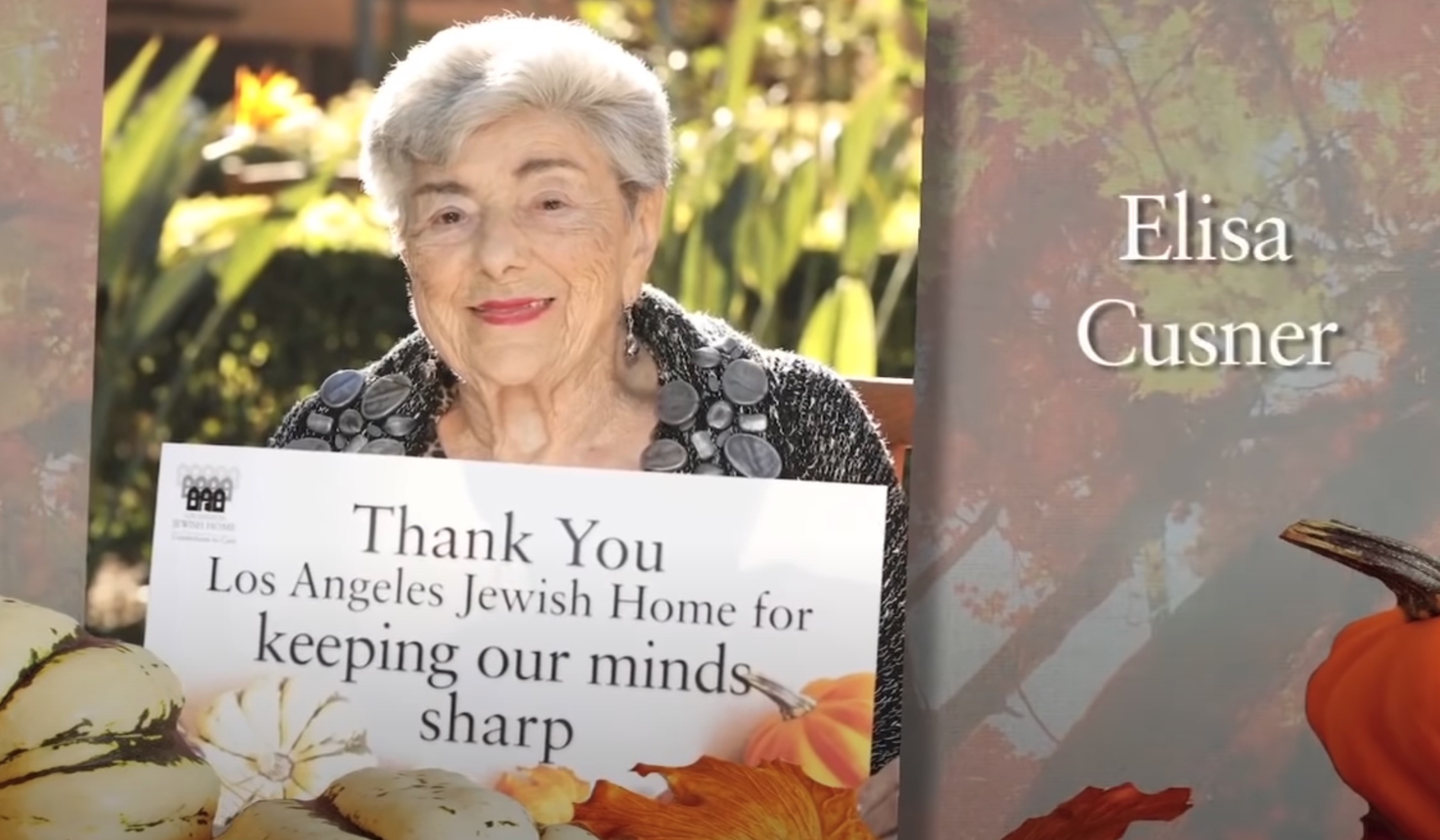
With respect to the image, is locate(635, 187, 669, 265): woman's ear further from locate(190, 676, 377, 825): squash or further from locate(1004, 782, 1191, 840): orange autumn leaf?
locate(1004, 782, 1191, 840): orange autumn leaf

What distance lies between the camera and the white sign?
2014mm

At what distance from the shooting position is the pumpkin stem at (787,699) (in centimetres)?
201

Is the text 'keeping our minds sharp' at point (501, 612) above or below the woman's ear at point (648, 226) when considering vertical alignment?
below

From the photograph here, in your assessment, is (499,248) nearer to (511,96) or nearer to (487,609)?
(511,96)

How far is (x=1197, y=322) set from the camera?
2.11 meters

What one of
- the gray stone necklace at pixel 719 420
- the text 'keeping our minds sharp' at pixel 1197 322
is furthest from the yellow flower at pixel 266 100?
the text 'keeping our minds sharp' at pixel 1197 322

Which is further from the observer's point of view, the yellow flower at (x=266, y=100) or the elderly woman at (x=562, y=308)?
the yellow flower at (x=266, y=100)

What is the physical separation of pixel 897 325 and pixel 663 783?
667 mm

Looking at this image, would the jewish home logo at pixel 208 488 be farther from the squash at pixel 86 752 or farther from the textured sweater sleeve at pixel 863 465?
the textured sweater sleeve at pixel 863 465

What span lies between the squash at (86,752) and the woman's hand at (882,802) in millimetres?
809

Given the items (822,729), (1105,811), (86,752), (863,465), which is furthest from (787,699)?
(86,752)

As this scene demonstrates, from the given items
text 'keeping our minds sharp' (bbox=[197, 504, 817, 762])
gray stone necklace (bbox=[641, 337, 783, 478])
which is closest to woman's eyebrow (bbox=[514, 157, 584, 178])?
gray stone necklace (bbox=[641, 337, 783, 478])

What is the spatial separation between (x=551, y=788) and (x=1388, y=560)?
1.05 m

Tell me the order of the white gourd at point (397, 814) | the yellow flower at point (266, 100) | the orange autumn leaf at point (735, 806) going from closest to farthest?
1. the white gourd at point (397, 814)
2. the orange autumn leaf at point (735, 806)
3. the yellow flower at point (266, 100)
